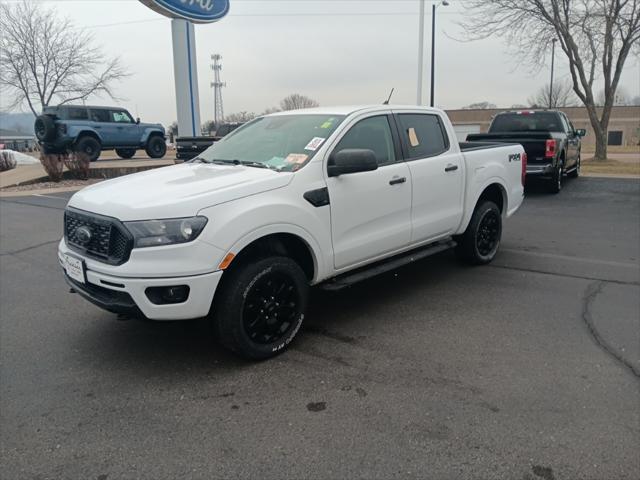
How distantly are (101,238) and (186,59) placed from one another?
1710 cm

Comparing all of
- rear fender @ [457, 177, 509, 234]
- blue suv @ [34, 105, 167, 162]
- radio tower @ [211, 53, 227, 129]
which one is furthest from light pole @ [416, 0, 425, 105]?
radio tower @ [211, 53, 227, 129]

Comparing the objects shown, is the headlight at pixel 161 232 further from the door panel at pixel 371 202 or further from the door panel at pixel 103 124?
the door panel at pixel 103 124

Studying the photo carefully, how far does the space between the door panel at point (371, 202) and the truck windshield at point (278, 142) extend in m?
0.22

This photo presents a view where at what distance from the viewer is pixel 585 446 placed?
2639 millimetres

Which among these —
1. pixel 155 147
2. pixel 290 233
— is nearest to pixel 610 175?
pixel 290 233

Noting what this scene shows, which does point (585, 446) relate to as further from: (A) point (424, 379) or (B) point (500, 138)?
(B) point (500, 138)

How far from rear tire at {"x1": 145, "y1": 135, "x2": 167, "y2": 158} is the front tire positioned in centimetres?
1910

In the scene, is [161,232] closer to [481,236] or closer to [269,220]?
[269,220]

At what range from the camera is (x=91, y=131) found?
18.5 meters

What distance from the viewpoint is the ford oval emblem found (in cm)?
343

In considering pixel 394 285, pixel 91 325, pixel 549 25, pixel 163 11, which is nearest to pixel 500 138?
pixel 394 285

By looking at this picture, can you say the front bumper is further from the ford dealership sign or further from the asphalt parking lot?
the ford dealership sign

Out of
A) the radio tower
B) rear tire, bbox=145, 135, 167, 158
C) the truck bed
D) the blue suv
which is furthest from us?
the radio tower

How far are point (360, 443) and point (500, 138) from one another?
9.59 metres
